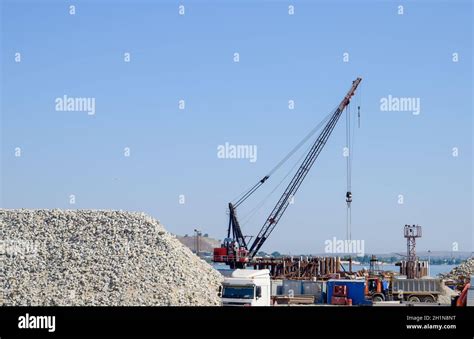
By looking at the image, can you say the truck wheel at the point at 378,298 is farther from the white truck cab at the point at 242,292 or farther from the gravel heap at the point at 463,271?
the gravel heap at the point at 463,271

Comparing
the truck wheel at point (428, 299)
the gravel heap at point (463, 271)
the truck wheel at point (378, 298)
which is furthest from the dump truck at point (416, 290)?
the gravel heap at point (463, 271)

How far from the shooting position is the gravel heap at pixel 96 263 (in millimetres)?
44219

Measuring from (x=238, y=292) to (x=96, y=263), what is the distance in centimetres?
1299

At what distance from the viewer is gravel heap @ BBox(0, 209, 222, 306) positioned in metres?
44.2

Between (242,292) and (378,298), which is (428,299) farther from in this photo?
(242,292)

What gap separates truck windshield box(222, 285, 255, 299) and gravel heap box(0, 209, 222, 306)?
7153mm

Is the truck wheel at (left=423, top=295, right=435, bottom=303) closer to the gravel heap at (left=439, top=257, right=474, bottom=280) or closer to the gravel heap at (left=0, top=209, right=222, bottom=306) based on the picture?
the gravel heap at (left=0, top=209, right=222, bottom=306)

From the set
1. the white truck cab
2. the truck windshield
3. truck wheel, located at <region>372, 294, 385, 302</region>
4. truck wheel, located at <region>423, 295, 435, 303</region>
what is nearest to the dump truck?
truck wheel, located at <region>423, 295, 435, 303</region>

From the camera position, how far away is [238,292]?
37344 millimetres

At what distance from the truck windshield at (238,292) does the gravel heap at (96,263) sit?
282 inches
